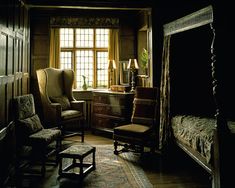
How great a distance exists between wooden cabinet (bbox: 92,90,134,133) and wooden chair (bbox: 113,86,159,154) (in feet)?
2.12

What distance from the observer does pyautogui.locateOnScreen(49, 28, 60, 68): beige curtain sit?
6.42 meters

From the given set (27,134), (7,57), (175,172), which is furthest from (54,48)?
(175,172)

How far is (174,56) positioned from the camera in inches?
176

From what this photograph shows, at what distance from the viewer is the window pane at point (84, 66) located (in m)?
6.92

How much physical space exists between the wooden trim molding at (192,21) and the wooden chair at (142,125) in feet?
3.47

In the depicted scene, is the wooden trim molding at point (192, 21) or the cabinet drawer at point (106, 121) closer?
the wooden trim molding at point (192, 21)

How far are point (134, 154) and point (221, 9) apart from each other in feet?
9.22

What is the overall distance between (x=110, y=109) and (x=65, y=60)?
6.51ft

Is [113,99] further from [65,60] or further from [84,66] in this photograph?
[65,60]

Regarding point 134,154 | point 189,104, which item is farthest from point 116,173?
point 189,104

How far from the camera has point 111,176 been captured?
3.62 metres

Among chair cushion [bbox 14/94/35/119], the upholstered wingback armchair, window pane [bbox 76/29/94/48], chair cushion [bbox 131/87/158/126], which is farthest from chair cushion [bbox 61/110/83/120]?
window pane [bbox 76/29/94/48]

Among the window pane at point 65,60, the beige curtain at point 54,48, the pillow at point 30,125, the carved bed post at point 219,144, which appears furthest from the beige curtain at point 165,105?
the window pane at point 65,60

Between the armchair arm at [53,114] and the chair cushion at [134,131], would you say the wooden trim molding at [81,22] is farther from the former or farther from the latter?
the chair cushion at [134,131]
